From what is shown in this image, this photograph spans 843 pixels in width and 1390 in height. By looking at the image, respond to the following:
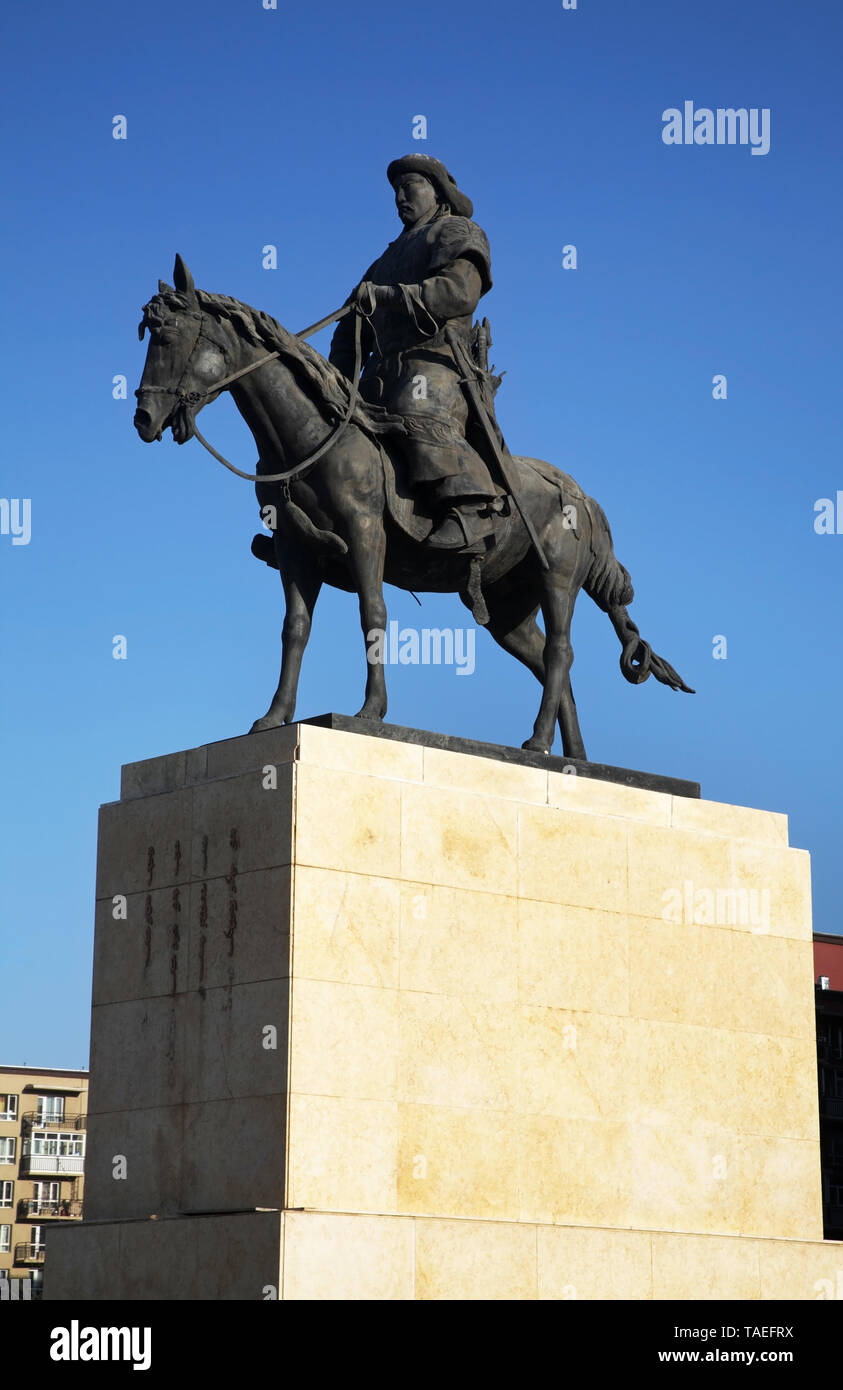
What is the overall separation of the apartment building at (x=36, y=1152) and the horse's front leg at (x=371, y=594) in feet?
219

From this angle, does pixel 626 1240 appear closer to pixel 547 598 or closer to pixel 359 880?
pixel 359 880

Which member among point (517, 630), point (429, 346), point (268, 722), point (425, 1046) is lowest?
point (425, 1046)

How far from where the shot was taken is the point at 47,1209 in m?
79.7

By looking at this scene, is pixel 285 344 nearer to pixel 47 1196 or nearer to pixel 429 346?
pixel 429 346

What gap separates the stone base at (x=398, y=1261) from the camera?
1232cm

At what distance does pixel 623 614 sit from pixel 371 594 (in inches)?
132

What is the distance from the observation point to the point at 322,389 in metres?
14.8

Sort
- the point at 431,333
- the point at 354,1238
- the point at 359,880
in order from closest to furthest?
the point at 354,1238, the point at 359,880, the point at 431,333

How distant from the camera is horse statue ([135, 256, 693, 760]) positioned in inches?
562

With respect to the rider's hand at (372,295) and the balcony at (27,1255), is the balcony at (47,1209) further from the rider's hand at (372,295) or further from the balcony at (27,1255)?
the rider's hand at (372,295)

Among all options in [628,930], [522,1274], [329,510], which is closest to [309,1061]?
[522,1274]

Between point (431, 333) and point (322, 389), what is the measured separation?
1.41m

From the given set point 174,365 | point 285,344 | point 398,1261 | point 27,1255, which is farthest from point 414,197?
point 27,1255

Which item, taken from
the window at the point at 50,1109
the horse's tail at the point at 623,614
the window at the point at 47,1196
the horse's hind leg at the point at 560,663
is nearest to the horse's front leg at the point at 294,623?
the horse's hind leg at the point at 560,663
